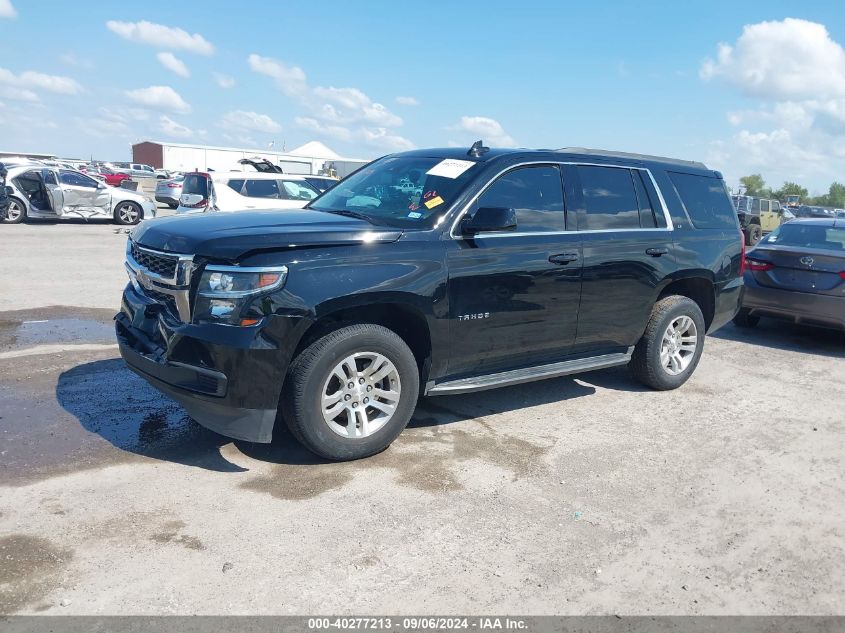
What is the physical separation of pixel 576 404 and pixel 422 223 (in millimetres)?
2253

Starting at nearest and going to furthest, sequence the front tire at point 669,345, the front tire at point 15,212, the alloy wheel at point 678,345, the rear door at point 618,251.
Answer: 1. the rear door at point 618,251
2. the front tire at point 669,345
3. the alloy wheel at point 678,345
4. the front tire at point 15,212

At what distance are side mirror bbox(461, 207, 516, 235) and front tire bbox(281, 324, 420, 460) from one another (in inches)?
35.3

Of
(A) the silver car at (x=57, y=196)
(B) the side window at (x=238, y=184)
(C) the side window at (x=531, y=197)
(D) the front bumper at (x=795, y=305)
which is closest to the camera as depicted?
(C) the side window at (x=531, y=197)

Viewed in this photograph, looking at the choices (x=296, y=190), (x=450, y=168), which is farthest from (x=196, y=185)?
(x=450, y=168)

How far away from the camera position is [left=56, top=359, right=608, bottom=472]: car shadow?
438cm

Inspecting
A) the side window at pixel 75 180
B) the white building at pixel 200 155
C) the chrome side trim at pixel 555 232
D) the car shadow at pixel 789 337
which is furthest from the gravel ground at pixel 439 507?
the white building at pixel 200 155

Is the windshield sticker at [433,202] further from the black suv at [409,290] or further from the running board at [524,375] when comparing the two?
the running board at [524,375]

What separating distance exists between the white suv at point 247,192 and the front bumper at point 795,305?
8434mm

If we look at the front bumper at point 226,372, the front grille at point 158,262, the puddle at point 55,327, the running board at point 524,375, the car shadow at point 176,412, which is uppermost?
the front grille at point 158,262

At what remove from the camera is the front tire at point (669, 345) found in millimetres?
5949

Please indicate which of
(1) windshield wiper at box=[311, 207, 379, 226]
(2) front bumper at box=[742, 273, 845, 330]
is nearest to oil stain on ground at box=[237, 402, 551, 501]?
(1) windshield wiper at box=[311, 207, 379, 226]

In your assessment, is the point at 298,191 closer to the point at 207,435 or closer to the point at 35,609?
the point at 207,435

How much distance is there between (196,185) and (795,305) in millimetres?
12244

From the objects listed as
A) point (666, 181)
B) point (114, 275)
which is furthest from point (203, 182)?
point (666, 181)
